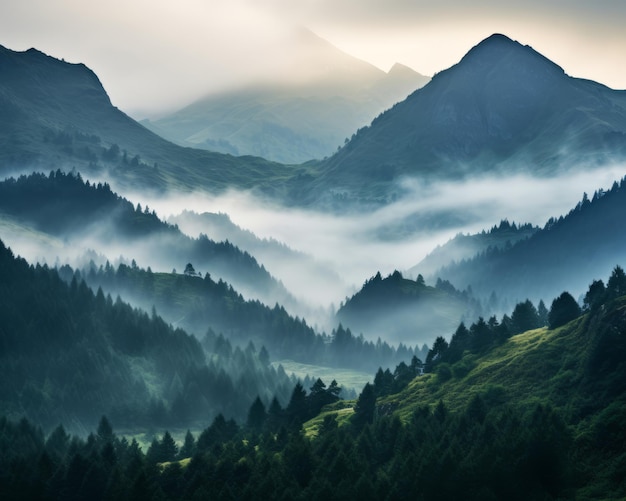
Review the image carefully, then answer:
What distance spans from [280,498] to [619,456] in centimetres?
5109

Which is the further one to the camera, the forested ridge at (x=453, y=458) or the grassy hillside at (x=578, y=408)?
the forested ridge at (x=453, y=458)

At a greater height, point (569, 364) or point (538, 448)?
point (569, 364)

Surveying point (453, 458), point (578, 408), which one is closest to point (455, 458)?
point (453, 458)

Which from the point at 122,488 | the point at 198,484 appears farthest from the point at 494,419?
the point at 122,488

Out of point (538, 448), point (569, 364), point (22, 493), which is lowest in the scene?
point (22, 493)

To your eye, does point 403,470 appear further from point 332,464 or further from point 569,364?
point 569,364

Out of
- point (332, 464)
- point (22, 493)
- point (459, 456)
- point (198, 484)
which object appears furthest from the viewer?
point (22, 493)

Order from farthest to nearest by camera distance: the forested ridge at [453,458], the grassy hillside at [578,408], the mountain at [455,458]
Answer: the forested ridge at [453,458] < the mountain at [455,458] < the grassy hillside at [578,408]

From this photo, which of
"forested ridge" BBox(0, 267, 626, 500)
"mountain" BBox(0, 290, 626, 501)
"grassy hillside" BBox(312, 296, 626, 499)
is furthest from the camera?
"forested ridge" BBox(0, 267, 626, 500)

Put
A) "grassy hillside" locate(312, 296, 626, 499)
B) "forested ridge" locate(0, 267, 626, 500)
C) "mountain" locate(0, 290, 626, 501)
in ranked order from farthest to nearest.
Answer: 1. "forested ridge" locate(0, 267, 626, 500)
2. "mountain" locate(0, 290, 626, 501)
3. "grassy hillside" locate(312, 296, 626, 499)

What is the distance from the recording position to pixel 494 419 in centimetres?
16875

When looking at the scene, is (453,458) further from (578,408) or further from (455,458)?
(578,408)

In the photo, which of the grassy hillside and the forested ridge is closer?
the grassy hillside

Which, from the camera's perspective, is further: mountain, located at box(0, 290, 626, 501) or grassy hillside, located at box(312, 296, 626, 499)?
mountain, located at box(0, 290, 626, 501)
